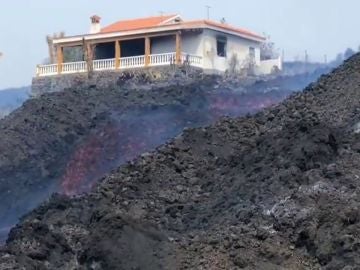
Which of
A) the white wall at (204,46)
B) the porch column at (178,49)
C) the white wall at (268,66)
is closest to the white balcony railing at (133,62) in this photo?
the white wall at (204,46)

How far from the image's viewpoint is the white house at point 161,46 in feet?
93.6

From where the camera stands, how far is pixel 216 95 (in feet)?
89.0

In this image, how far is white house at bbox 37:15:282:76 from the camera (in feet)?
93.6

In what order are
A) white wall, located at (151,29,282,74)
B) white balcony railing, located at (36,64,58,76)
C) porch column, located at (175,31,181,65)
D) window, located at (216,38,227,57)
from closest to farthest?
1. porch column, located at (175,31,181,65)
2. white wall, located at (151,29,282,74)
3. window, located at (216,38,227,57)
4. white balcony railing, located at (36,64,58,76)

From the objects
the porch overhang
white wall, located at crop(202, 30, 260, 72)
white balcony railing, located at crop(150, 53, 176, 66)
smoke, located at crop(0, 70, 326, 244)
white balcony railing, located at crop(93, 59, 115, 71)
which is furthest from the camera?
white balcony railing, located at crop(93, 59, 115, 71)

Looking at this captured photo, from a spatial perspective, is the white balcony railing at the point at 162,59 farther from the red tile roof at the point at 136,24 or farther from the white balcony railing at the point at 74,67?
the white balcony railing at the point at 74,67

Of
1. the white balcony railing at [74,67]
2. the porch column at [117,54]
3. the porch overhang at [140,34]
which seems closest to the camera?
the porch overhang at [140,34]

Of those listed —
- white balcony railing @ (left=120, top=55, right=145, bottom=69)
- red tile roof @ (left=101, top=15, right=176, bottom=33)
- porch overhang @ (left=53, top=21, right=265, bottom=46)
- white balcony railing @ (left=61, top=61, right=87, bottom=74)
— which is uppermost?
red tile roof @ (left=101, top=15, right=176, bottom=33)

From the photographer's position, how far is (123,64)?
2936 cm

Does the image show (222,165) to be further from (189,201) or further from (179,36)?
(179,36)

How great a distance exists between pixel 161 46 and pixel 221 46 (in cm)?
239

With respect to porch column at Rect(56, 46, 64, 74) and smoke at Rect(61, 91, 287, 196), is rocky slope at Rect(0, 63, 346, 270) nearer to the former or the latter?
smoke at Rect(61, 91, 287, 196)

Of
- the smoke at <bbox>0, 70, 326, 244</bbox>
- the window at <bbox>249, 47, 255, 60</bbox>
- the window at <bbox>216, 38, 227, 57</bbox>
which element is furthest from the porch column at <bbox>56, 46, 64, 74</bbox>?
the window at <bbox>249, 47, 255, 60</bbox>

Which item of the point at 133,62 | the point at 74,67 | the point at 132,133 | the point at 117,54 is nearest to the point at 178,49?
the point at 133,62
